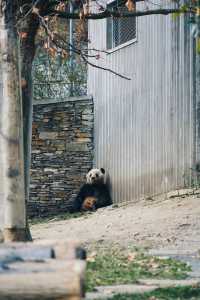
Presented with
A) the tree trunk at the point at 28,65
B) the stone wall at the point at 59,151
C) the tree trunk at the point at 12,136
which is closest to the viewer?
the tree trunk at the point at 12,136

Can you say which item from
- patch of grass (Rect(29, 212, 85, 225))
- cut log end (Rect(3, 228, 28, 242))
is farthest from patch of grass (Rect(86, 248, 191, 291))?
patch of grass (Rect(29, 212, 85, 225))

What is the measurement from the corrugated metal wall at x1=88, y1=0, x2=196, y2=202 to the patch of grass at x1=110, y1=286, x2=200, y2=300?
7.75 meters

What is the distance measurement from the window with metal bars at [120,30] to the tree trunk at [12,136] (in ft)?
26.7

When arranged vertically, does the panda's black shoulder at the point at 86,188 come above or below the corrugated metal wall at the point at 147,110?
below

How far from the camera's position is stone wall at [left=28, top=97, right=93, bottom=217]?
18328 mm

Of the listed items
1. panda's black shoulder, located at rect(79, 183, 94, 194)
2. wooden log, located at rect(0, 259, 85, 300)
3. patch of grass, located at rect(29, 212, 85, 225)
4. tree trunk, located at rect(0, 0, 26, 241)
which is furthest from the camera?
panda's black shoulder, located at rect(79, 183, 94, 194)

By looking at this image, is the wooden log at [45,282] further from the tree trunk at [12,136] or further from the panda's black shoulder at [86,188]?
the panda's black shoulder at [86,188]

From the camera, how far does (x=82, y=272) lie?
12.4 feet

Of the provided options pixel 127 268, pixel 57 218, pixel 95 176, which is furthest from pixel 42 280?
pixel 95 176

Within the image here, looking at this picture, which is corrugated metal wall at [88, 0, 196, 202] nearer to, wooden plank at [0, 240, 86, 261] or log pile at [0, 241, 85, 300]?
wooden plank at [0, 240, 86, 261]

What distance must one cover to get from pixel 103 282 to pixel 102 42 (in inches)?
478

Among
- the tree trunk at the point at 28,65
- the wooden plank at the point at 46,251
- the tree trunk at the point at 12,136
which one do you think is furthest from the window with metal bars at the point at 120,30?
the wooden plank at the point at 46,251

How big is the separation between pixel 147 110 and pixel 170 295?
10.0 metres

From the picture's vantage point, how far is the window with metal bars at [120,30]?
17.0 m
